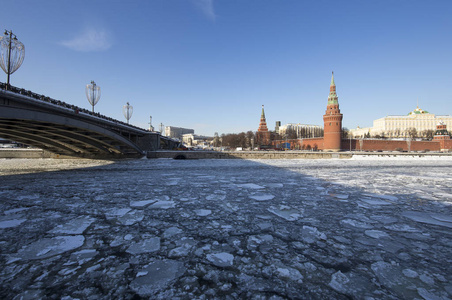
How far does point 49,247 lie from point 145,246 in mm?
1229

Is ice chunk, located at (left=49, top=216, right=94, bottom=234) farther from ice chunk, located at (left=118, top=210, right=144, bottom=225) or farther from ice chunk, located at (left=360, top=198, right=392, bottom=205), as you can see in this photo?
ice chunk, located at (left=360, top=198, right=392, bottom=205)

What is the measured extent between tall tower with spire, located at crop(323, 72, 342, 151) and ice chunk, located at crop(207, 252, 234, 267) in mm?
52047

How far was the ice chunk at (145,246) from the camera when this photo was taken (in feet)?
8.40

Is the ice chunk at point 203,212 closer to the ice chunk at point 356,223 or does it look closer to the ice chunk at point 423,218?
the ice chunk at point 356,223

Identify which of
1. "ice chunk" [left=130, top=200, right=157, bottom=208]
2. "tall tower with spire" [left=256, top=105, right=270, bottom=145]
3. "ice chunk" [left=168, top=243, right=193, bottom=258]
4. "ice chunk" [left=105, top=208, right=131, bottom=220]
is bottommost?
Answer: "ice chunk" [left=130, top=200, right=157, bottom=208]

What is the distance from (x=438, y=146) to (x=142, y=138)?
7068 cm

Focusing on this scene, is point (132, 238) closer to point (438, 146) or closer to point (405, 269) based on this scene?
point (405, 269)

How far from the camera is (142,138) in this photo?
26.5 metres

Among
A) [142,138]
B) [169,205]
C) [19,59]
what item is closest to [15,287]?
[169,205]

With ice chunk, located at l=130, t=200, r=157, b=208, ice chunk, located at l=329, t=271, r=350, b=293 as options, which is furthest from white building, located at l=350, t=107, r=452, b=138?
ice chunk, located at l=329, t=271, r=350, b=293

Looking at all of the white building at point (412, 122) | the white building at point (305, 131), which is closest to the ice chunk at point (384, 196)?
the white building at point (305, 131)

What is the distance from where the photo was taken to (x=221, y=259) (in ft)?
7.82

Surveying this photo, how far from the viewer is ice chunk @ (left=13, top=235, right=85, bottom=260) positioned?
2.47 m

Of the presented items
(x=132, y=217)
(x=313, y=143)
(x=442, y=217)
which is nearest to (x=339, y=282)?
(x=132, y=217)
